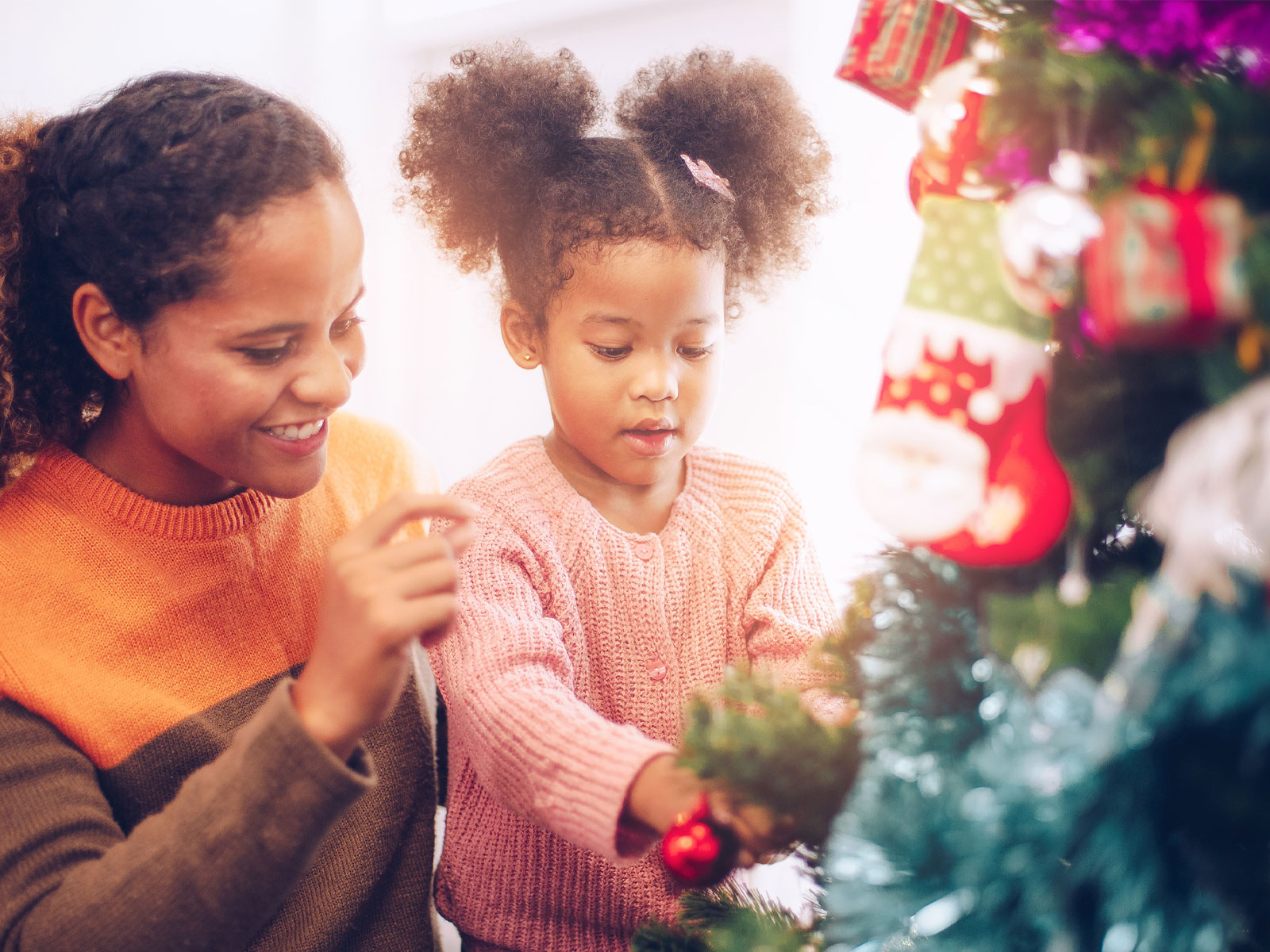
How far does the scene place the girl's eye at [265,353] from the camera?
0.68 metres

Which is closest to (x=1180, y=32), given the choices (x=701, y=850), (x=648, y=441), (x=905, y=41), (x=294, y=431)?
(x=905, y=41)

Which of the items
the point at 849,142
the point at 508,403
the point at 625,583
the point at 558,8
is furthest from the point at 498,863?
the point at 558,8

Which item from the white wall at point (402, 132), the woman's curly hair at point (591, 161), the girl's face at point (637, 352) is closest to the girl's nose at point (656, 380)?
the girl's face at point (637, 352)

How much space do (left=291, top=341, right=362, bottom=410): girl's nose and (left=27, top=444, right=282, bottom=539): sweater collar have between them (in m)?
0.15

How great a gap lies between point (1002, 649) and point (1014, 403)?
3.8 inches

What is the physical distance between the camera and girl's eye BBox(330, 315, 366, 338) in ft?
2.47

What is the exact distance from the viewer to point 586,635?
2.51 feet

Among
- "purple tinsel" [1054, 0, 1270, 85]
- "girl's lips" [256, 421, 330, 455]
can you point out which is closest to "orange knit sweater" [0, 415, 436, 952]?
"girl's lips" [256, 421, 330, 455]

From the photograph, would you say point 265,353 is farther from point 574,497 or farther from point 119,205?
point 574,497

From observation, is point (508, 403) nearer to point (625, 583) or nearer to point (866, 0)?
point (625, 583)

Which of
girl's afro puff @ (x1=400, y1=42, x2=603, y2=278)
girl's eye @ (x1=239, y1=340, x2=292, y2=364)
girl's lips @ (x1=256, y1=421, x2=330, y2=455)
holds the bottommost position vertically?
girl's lips @ (x1=256, y1=421, x2=330, y2=455)

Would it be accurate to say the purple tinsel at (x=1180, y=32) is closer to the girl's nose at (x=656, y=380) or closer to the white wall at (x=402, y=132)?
the girl's nose at (x=656, y=380)

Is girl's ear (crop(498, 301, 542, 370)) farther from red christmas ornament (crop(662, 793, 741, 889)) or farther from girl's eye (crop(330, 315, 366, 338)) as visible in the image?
red christmas ornament (crop(662, 793, 741, 889))

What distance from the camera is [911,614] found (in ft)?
1.42
